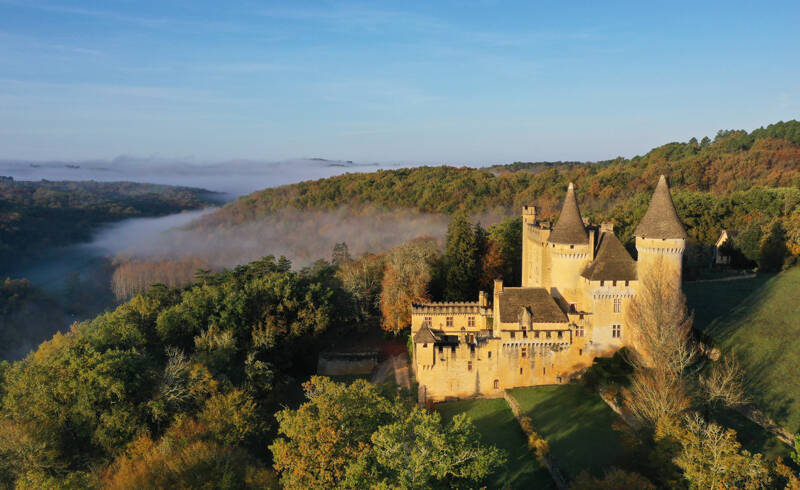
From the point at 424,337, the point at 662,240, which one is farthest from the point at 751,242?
the point at 424,337

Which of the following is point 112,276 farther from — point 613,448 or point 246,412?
point 613,448

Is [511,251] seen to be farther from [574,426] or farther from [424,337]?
[574,426]

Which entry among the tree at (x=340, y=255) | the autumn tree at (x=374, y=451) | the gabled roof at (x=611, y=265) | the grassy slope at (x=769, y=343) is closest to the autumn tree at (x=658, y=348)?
the gabled roof at (x=611, y=265)

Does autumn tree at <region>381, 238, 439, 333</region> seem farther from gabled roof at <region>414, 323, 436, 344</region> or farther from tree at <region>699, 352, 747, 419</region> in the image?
tree at <region>699, 352, 747, 419</region>

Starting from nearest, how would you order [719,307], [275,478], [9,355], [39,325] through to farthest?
1. [275,478]
2. [719,307]
3. [9,355]
4. [39,325]

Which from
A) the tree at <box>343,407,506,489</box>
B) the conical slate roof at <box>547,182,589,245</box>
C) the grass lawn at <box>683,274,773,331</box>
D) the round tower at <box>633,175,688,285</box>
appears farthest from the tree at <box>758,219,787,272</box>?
the tree at <box>343,407,506,489</box>

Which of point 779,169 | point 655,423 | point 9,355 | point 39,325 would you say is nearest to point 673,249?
point 655,423
